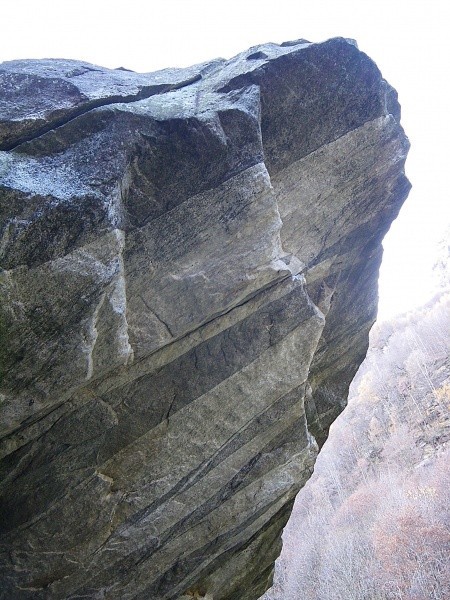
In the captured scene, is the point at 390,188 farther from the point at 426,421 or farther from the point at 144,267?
the point at 426,421

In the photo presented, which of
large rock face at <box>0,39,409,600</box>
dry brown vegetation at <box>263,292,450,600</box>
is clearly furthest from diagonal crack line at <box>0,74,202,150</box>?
dry brown vegetation at <box>263,292,450,600</box>

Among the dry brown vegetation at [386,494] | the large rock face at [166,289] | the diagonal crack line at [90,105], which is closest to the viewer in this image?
the large rock face at [166,289]

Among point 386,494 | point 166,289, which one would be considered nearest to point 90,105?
point 166,289

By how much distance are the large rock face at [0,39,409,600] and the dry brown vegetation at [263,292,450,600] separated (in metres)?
27.0

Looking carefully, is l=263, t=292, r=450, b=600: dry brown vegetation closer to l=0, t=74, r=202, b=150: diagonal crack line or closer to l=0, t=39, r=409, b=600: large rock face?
l=0, t=39, r=409, b=600: large rock face

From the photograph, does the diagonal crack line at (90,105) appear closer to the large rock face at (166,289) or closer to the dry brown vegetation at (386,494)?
the large rock face at (166,289)

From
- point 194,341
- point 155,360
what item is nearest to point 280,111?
point 194,341

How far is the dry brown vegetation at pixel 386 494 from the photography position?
3269cm

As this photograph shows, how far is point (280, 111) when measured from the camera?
7812mm

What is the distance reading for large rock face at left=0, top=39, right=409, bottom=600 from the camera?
19.7ft

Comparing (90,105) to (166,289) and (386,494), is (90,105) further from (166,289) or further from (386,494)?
(386,494)

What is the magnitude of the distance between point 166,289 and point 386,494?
151 ft

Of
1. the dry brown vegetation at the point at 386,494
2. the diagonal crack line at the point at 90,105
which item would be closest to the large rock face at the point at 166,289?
the diagonal crack line at the point at 90,105

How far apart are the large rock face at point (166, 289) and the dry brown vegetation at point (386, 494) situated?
2703cm
